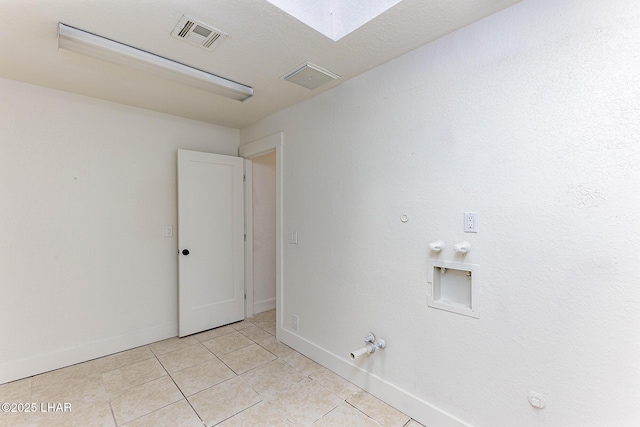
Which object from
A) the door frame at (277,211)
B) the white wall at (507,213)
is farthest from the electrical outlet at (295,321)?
the white wall at (507,213)

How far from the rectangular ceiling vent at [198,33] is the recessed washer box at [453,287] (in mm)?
1867

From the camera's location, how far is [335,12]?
1.74m

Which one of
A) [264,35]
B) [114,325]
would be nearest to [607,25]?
[264,35]

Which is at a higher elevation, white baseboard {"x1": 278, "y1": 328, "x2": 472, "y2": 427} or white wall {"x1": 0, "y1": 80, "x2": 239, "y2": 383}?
white wall {"x1": 0, "y1": 80, "x2": 239, "y2": 383}

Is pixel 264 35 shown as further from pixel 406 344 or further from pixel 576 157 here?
pixel 406 344

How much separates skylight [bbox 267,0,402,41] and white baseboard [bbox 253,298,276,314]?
3.17 meters

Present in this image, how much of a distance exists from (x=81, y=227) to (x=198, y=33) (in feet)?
6.79

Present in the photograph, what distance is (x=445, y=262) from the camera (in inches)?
67.7

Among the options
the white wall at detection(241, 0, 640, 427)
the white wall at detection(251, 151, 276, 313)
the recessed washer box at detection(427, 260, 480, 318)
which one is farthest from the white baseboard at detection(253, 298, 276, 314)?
the recessed washer box at detection(427, 260, 480, 318)

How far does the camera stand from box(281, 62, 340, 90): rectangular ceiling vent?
2.09 meters

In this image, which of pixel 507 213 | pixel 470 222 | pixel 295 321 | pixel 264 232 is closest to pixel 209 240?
pixel 264 232

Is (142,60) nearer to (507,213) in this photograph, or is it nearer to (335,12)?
(335,12)

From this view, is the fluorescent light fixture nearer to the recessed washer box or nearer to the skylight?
the skylight

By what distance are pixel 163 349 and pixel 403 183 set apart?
2726 millimetres
